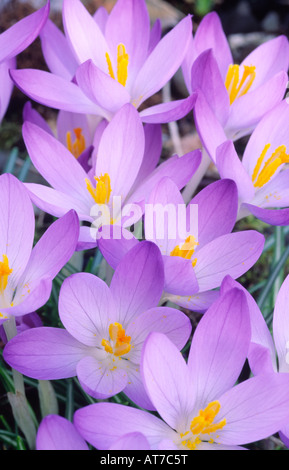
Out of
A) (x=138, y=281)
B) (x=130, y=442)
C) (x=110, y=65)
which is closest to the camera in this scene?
(x=130, y=442)

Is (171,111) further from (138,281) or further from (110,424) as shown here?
(110,424)

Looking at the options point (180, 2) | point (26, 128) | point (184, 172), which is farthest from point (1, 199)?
point (180, 2)

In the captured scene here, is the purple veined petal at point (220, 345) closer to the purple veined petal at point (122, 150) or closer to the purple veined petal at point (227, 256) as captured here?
the purple veined petal at point (227, 256)

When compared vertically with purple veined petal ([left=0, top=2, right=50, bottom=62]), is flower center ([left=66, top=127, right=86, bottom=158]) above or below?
below

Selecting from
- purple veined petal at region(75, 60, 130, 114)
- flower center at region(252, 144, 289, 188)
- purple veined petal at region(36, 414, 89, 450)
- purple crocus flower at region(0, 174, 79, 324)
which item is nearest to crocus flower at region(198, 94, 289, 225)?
flower center at region(252, 144, 289, 188)

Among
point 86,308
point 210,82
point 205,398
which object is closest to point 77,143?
point 210,82

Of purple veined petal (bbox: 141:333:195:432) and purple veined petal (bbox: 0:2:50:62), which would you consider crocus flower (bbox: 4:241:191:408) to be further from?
purple veined petal (bbox: 0:2:50:62)

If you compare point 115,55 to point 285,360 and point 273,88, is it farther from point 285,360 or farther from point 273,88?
point 285,360
